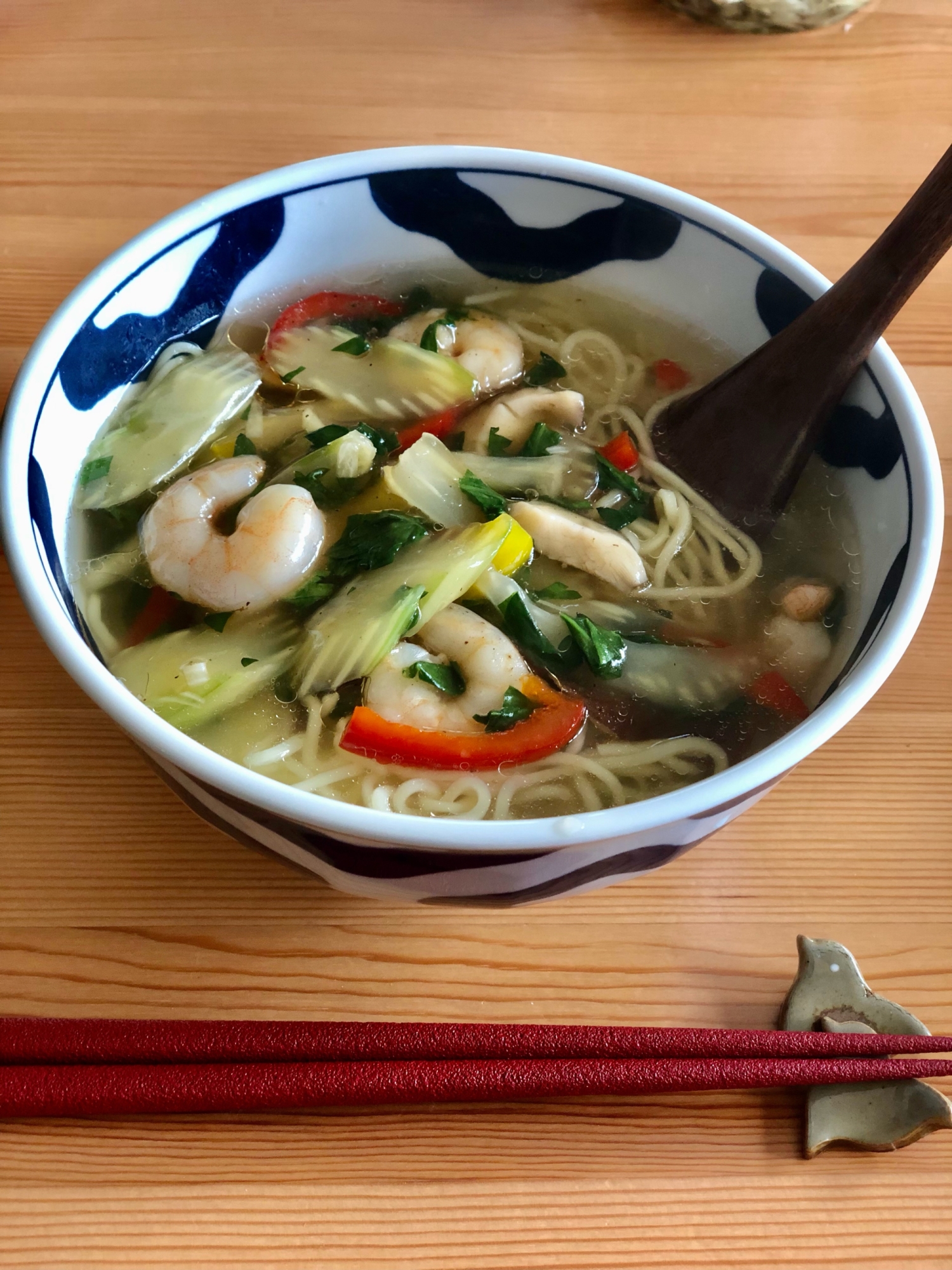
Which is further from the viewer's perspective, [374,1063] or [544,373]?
[544,373]

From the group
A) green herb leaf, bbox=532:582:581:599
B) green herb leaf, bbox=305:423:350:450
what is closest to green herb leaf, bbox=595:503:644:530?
green herb leaf, bbox=532:582:581:599

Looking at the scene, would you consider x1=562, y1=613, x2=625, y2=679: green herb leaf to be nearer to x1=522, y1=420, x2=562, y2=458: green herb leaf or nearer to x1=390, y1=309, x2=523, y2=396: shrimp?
x1=522, y1=420, x2=562, y2=458: green herb leaf

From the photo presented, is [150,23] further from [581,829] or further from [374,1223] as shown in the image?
[374,1223]

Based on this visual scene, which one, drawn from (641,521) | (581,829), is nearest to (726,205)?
(641,521)

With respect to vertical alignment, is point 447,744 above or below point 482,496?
below

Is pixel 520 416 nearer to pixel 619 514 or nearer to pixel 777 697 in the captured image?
pixel 619 514

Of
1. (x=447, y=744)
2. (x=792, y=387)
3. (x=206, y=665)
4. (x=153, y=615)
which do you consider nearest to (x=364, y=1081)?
(x=447, y=744)

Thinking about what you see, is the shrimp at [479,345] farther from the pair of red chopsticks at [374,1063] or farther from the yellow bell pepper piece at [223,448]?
the pair of red chopsticks at [374,1063]
